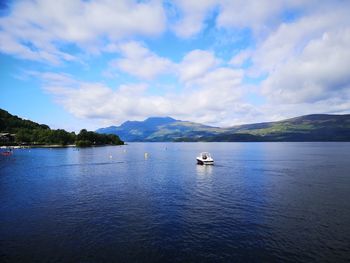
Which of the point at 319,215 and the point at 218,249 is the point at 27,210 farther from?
the point at 319,215

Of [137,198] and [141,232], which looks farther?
[137,198]

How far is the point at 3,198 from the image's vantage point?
205 feet

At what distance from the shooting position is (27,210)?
51969mm

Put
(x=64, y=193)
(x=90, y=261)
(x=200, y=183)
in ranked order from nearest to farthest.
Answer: (x=90, y=261) < (x=64, y=193) < (x=200, y=183)

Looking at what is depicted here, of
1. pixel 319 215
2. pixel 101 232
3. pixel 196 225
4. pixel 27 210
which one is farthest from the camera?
pixel 27 210

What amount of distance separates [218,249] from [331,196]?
43662mm

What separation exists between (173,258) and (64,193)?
46.7m

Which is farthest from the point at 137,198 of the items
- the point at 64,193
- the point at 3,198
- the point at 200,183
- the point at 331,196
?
the point at 331,196

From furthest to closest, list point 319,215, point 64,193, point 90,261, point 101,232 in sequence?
point 64,193 → point 319,215 → point 101,232 → point 90,261

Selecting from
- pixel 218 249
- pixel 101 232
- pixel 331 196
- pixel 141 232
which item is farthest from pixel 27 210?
pixel 331 196

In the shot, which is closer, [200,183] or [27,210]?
[27,210]

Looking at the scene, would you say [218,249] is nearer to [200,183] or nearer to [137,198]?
[137,198]

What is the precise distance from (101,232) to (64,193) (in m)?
33.2

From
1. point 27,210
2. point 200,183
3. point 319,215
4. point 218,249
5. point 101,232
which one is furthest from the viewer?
point 200,183
